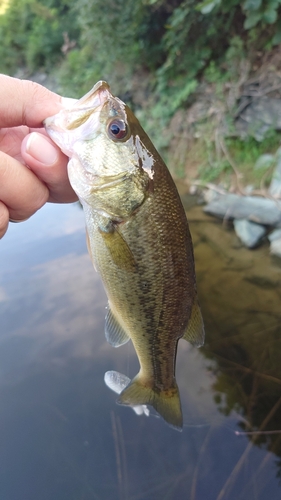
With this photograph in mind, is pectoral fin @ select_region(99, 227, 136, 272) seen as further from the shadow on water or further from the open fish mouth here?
the shadow on water

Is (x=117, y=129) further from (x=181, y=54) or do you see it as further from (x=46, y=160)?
(x=181, y=54)

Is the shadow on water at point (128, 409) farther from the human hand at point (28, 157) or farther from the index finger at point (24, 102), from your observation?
the index finger at point (24, 102)

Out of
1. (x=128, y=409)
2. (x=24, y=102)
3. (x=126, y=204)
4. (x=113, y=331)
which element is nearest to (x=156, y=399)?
(x=113, y=331)

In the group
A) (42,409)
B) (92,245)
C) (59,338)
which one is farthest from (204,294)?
(92,245)

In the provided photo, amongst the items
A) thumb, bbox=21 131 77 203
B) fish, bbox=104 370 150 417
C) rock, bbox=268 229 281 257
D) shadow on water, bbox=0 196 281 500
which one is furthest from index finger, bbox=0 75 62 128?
rock, bbox=268 229 281 257

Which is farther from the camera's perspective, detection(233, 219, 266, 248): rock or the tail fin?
detection(233, 219, 266, 248): rock

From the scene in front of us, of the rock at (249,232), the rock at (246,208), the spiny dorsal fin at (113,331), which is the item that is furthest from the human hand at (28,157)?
the rock at (246,208)
